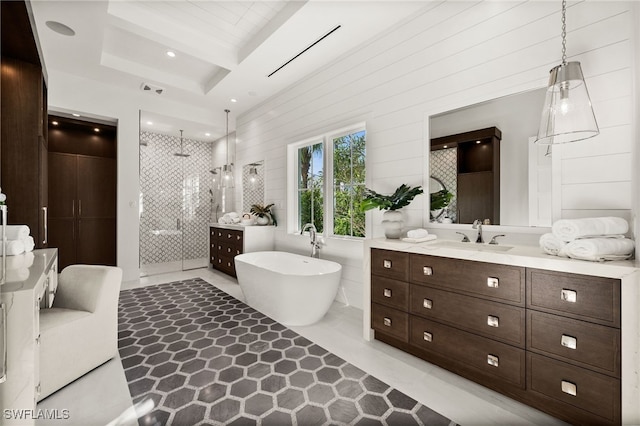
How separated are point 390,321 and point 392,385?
1.75 feet

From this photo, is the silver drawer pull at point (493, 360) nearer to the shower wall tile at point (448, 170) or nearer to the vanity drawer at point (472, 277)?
the vanity drawer at point (472, 277)

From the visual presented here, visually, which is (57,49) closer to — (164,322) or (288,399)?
(164,322)

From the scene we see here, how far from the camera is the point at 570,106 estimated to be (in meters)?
1.71

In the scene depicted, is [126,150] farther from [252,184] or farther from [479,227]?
[479,227]

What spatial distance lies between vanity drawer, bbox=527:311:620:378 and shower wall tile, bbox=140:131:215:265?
6.05m

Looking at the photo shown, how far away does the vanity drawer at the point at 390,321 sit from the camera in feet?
7.37

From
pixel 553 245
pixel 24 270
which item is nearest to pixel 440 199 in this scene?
pixel 553 245

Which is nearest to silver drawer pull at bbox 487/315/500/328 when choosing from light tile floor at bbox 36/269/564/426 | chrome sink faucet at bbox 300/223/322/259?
light tile floor at bbox 36/269/564/426

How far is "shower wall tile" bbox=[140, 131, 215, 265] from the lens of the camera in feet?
18.7

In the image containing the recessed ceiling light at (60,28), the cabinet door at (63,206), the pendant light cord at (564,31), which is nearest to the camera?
the pendant light cord at (564,31)

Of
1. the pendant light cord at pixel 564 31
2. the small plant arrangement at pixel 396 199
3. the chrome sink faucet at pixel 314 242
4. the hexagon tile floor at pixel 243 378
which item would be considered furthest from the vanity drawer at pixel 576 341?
the chrome sink faucet at pixel 314 242

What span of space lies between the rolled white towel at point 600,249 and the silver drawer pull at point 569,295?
18cm

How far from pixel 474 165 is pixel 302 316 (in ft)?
6.83

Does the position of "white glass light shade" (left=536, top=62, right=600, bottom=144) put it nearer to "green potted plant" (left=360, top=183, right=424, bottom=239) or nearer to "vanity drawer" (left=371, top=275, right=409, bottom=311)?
"green potted plant" (left=360, top=183, right=424, bottom=239)
